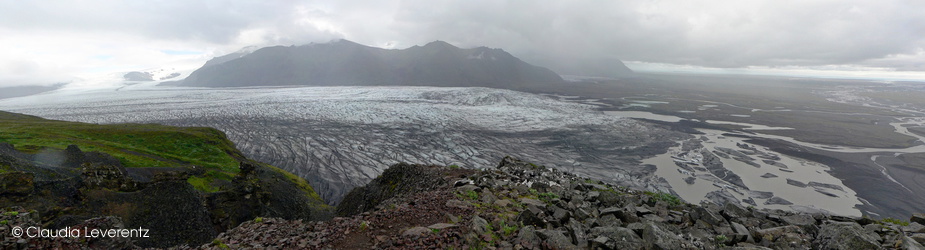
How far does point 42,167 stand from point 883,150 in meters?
141

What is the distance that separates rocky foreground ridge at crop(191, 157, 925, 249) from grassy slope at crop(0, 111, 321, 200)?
27.5 meters

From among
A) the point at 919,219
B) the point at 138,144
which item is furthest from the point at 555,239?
the point at 138,144

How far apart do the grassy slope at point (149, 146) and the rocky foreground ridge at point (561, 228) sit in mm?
27463

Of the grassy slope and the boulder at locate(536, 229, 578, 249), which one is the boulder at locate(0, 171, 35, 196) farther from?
the boulder at locate(536, 229, 578, 249)

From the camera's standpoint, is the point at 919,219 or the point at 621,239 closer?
the point at 621,239

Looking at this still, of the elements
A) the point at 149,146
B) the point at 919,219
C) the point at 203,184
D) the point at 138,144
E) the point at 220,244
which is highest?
the point at 919,219

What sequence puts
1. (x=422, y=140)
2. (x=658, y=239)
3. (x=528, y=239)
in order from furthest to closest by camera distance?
(x=422, y=140) < (x=528, y=239) < (x=658, y=239)

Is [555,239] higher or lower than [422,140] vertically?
higher

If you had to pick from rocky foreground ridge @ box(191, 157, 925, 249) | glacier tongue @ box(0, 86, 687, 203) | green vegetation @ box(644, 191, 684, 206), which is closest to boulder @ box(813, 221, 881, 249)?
rocky foreground ridge @ box(191, 157, 925, 249)

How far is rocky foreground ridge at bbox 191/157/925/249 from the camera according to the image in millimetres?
8025

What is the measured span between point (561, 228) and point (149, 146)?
197 feet

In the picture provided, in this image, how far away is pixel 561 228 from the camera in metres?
9.18

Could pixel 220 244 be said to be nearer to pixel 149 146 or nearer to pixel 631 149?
pixel 149 146

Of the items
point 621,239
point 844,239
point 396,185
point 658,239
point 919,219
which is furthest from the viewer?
point 396,185
